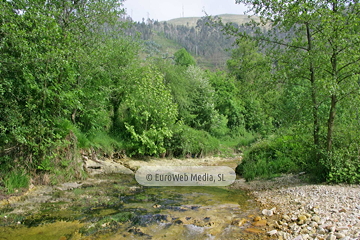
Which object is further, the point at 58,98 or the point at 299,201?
the point at 58,98

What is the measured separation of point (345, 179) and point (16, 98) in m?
12.5

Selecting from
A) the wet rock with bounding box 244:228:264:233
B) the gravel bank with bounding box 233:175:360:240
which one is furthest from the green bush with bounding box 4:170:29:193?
the gravel bank with bounding box 233:175:360:240

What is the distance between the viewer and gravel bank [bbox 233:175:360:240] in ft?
19.6

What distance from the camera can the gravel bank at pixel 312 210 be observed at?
236 inches

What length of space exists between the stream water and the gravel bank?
76cm

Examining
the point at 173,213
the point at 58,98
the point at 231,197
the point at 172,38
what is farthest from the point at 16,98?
the point at 172,38

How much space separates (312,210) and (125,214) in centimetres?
551

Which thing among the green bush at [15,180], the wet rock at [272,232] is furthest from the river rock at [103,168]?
the wet rock at [272,232]

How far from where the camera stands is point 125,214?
27.6 ft

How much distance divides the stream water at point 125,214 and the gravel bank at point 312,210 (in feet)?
2.51

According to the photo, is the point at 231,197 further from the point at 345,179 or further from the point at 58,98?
the point at 58,98

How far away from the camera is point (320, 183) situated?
10266mm

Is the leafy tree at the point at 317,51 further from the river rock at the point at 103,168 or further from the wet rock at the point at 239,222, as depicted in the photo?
the river rock at the point at 103,168

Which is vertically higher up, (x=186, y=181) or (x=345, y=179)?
(x=345, y=179)
